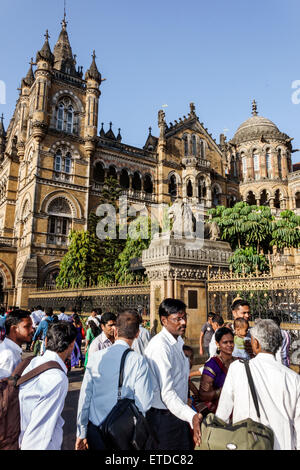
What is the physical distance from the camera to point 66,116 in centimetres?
2773

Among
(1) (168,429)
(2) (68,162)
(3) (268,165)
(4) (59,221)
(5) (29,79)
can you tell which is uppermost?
(5) (29,79)

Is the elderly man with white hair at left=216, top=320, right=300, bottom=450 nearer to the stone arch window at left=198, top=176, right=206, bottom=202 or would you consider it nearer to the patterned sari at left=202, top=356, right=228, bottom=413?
the patterned sari at left=202, top=356, right=228, bottom=413

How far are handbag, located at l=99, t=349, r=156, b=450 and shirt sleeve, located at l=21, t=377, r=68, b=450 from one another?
34cm

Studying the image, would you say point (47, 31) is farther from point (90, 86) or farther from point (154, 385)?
point (154, 385)

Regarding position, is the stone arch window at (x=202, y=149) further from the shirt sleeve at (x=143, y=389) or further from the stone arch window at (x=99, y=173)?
the shirt sleeve at (x=143, y=389)

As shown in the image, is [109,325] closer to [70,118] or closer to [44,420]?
[44,420]

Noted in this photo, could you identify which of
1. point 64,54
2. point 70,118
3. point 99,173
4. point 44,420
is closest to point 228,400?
point 44,420

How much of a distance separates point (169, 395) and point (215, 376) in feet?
2.12

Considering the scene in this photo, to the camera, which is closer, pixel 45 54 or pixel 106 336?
pixel 106 336

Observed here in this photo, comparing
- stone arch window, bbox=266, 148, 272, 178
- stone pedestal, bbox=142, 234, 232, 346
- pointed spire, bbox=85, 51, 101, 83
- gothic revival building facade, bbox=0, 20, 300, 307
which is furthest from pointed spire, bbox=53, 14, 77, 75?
stone pedestal, bbox=142, 234, 232, 346

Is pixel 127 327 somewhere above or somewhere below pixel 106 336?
above

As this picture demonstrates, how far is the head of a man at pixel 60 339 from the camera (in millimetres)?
2535
